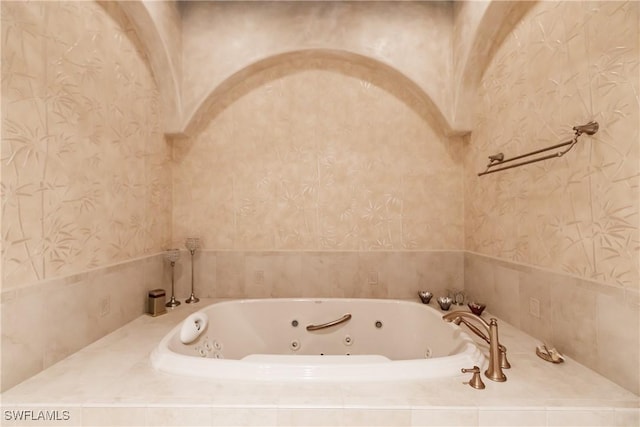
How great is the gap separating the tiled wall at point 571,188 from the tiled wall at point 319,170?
45cm

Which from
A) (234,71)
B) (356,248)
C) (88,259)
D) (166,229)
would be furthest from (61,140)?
(356,248)

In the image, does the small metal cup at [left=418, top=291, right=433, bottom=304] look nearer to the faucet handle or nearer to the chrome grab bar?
the chrome grab bar

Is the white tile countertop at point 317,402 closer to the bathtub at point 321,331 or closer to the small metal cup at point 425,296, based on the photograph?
the bathtub at point 321,331

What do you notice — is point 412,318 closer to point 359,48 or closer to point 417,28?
point 359,48

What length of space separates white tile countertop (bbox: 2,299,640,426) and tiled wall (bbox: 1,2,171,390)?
0.26m

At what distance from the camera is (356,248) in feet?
6.77

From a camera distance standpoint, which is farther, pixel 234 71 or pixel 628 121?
pixel 234 71

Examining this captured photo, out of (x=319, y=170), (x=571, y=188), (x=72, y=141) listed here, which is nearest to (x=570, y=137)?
(x=571, y=188)

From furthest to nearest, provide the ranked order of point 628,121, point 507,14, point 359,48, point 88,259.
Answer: point 359,48 → point 507,14 → point 88,259 → point 628,121

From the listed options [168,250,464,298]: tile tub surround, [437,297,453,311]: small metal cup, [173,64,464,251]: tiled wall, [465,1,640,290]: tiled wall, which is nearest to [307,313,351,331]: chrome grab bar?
[168,250,464,298]: tile tub surround

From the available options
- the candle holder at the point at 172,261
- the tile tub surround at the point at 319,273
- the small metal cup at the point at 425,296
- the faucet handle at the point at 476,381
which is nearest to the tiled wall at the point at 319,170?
the tile tub surround at the point at 319,273

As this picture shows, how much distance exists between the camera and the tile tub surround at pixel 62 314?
3.16 ft

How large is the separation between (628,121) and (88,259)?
222 centimetres

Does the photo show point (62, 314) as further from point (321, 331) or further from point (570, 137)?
point (570, 137)
